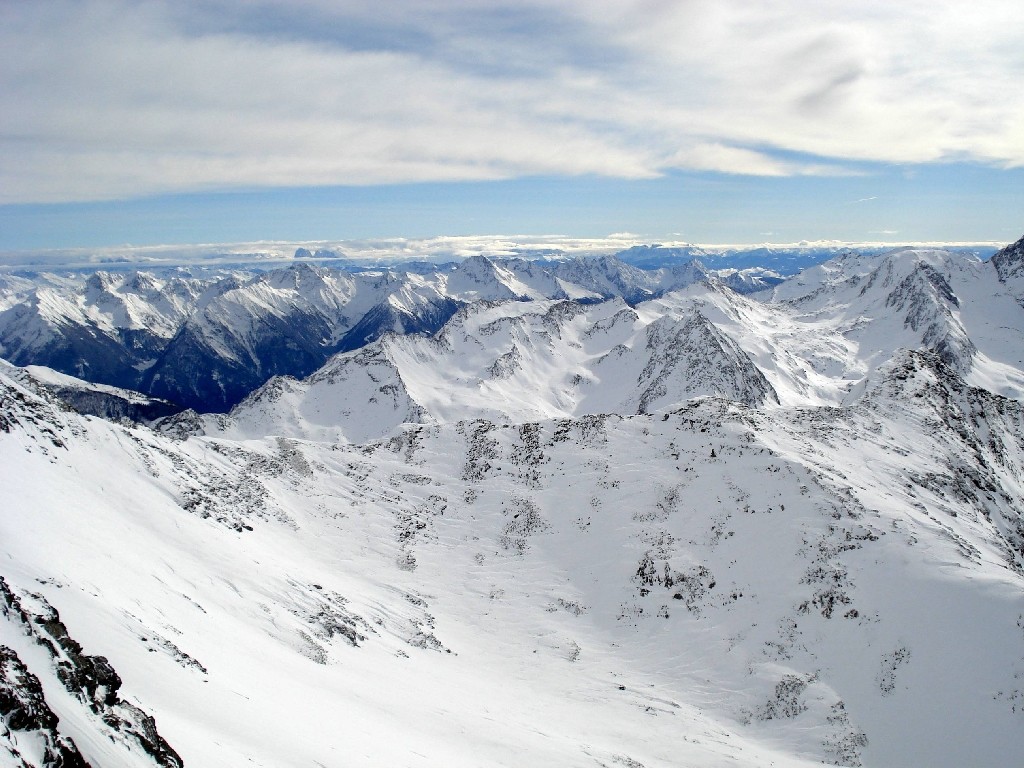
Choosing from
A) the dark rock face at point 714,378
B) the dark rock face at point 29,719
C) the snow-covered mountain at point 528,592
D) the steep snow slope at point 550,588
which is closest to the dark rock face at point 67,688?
the dark rock face at point 29,719

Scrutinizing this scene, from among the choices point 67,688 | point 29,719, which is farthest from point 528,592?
point 29,719

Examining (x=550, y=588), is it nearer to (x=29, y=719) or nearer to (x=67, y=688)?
(x=67, y=688)

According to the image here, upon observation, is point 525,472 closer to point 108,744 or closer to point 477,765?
point 477,765

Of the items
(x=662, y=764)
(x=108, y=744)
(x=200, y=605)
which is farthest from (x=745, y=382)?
(x=108, y=744)

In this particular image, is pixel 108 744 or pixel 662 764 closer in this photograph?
pixel 108 744

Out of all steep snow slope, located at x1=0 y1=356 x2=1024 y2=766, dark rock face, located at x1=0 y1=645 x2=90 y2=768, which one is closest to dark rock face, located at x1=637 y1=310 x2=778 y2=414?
steep snow slope, located at x1=0 y1=356 x2=1024 y2=766

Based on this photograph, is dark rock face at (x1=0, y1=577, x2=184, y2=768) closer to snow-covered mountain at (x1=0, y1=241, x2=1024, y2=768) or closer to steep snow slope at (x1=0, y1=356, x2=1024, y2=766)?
snow-covered mountain at (x1=0, y1=241, x2=1024, y2=768)
